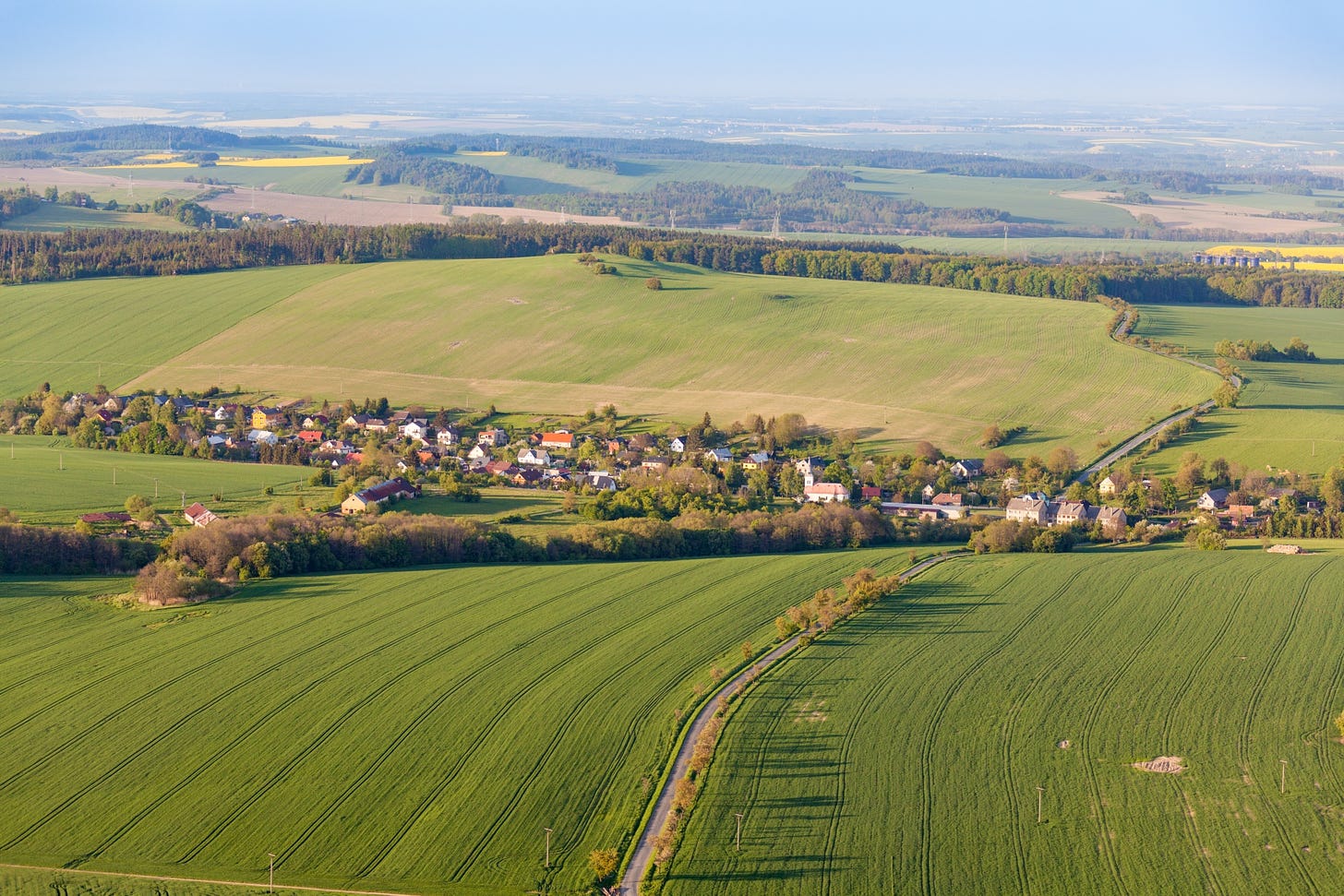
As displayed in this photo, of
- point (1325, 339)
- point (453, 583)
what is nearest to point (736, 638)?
point (453, 583)

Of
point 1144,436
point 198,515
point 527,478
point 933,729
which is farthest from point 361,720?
point 1144,436

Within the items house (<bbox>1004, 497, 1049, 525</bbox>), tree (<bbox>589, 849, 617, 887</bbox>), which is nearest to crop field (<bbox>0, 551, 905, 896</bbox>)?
tree (<bbox>589, 849, 617, 887</bbox>)

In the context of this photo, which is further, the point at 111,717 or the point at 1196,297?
the point at 1196,297

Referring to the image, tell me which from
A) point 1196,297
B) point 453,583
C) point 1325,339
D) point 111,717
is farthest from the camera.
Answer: point 1196,297

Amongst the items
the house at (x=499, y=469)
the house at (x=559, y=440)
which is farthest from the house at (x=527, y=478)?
the house at (x=559, y=440)

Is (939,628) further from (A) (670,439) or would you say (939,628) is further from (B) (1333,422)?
(B) (1333,422)

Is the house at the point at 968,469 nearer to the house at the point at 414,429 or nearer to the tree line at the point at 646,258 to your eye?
the house at the point at 414,429

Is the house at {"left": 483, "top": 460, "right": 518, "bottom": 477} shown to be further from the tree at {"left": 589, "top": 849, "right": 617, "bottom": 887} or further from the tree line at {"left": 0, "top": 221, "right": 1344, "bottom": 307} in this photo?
the tree line at {"left": 0, "top": 221, "right": 1344, "bottom": 307}
